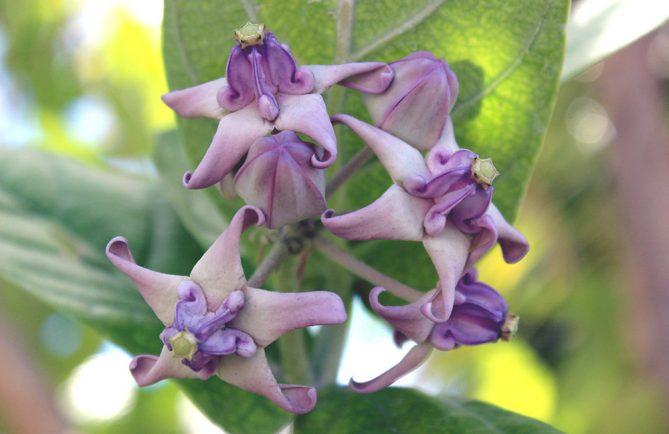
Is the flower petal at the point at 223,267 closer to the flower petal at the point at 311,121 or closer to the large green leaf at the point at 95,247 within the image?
the flower petal at the point at 311,121

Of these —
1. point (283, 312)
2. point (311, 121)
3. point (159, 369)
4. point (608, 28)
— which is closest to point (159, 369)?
point (159, 369)

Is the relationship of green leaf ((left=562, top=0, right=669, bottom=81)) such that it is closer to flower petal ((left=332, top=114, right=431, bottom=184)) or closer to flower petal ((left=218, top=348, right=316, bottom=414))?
flower petal ((left=332, top=114, right=431, bottom=184))

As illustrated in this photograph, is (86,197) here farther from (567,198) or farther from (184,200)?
(567,198)

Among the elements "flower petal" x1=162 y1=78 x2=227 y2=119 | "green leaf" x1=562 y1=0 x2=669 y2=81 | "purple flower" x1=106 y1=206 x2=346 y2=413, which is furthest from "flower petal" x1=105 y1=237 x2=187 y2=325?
"green leaf" x1=562 y1=0 x2=669 y2=81

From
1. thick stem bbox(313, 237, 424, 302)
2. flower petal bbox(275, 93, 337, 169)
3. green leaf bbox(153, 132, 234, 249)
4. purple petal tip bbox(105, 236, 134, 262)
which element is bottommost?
green leaf bbox(153, 132, 234, 249)

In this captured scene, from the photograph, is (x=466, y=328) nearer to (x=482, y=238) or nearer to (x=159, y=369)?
(x=482, y=238)

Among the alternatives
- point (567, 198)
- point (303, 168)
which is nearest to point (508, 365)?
point (567, 198)
